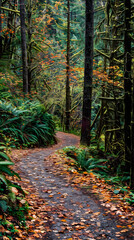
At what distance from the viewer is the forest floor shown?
10.8 feet

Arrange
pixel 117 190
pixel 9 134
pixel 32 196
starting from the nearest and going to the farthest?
pixel 32 196 → pixel 117 190 → pixel 9 134

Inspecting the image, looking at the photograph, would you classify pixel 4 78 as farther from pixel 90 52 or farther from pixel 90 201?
pixel 90 201

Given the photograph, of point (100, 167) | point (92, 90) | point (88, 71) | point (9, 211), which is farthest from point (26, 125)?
point (9, 211)

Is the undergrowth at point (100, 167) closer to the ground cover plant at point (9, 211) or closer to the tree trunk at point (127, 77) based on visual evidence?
the tree trunk at point (127, 77)

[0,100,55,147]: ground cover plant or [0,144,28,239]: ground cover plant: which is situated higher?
[0,100,55,147]: ground cover plant

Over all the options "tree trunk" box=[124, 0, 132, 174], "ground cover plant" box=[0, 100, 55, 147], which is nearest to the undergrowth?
"tree trunk" box=[124, 0, 132, 174]

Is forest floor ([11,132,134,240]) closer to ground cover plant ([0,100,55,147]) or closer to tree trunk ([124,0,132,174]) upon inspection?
tree trunk ([124,0,132,174])

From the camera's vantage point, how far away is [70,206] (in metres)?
4.24

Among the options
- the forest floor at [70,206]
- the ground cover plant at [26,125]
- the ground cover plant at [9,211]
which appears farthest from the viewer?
the ground cover plant at [26,125]

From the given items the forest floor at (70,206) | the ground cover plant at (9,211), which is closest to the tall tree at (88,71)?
the forest floor at (70,206)

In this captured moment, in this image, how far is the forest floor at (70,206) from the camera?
3.30 metres

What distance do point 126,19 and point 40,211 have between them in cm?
514

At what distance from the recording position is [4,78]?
40.9ft

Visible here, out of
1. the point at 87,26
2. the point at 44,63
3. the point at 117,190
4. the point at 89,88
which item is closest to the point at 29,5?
the point at 44,63
